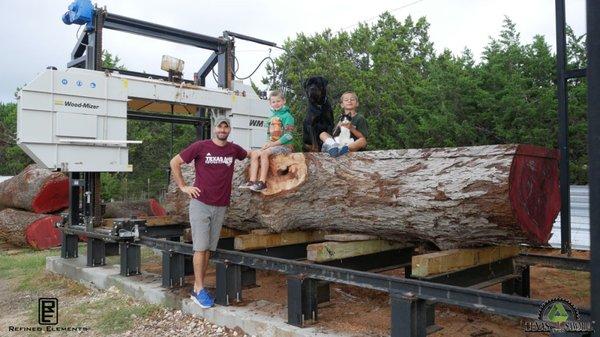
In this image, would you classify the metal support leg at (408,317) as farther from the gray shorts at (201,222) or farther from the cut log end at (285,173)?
the gray shorts at (201,222)

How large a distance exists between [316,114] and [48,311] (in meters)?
3.52

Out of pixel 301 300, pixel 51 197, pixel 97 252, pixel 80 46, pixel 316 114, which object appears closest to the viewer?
pixel 301 300

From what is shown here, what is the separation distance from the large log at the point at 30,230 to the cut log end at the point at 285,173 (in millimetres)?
6158

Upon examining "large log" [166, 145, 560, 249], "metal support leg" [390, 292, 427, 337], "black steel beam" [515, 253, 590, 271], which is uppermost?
"large log" [166, 145, 560, 249]

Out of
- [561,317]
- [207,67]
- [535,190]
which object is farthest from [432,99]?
[561,317]

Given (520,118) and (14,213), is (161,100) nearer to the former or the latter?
(14,213)

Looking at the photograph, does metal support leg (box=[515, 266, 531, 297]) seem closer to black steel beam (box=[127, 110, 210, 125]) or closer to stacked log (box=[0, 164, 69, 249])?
black steel beam (box=[127, 110, 210, 125])

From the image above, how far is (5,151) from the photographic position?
2547 centimetres

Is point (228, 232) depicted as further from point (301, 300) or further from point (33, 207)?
point (33, 207)

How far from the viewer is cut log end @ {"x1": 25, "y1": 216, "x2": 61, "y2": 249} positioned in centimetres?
894

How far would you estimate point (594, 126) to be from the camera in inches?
80.4

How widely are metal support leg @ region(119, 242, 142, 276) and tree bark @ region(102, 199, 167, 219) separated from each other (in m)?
3.89

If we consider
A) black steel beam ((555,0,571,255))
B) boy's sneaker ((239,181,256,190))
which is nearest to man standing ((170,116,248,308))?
boy's sneaker ((239,181,256,190))

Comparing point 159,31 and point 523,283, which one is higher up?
point 159,31
